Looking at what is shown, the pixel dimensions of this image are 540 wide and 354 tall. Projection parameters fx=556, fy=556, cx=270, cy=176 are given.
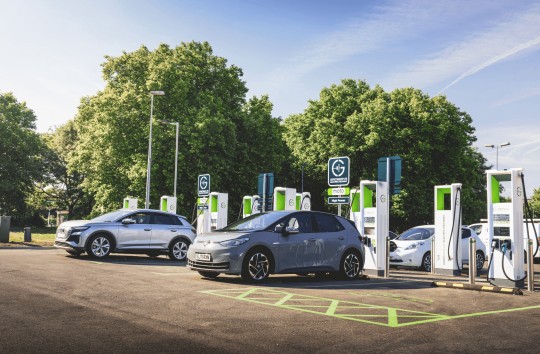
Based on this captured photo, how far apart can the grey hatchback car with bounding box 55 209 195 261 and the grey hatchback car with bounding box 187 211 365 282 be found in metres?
5.30

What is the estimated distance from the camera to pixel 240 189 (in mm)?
37156

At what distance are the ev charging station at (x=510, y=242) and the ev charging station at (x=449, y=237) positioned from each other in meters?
2.61

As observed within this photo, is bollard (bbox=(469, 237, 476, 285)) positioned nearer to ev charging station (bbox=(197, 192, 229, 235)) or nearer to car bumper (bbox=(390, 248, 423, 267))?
car bumper (bbox=(390, 248, 423, 267))

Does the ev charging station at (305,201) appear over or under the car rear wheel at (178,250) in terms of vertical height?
over

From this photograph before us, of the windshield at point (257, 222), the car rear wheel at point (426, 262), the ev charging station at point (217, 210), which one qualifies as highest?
the ev charging station at point (217, 210)

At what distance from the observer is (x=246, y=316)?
7.55 meters

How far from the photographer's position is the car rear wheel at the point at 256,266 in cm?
1169

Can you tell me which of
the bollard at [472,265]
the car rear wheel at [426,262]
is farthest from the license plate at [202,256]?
the car rear wheel at [426,262]

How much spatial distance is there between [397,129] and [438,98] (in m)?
6.27

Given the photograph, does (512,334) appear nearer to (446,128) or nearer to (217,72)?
(217,72)

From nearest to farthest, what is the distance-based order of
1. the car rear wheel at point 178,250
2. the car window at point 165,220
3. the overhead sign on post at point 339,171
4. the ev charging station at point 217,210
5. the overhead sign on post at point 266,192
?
the overhead sign on post at point 339,171 → the car window at point 165,220 → the car rear wheel at point 178,250 → the overhead sign on post at point 266,192 → the ev charging station at point 217,210

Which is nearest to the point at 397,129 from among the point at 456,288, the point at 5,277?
the point at 456,288

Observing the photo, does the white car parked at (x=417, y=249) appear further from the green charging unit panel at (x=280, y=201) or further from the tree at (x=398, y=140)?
the tree at (x=398, y=140)

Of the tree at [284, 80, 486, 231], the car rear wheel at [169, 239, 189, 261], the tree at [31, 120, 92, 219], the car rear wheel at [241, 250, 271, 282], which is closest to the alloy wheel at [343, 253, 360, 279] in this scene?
the car rear wheel at [241, 250, 271, 282]
